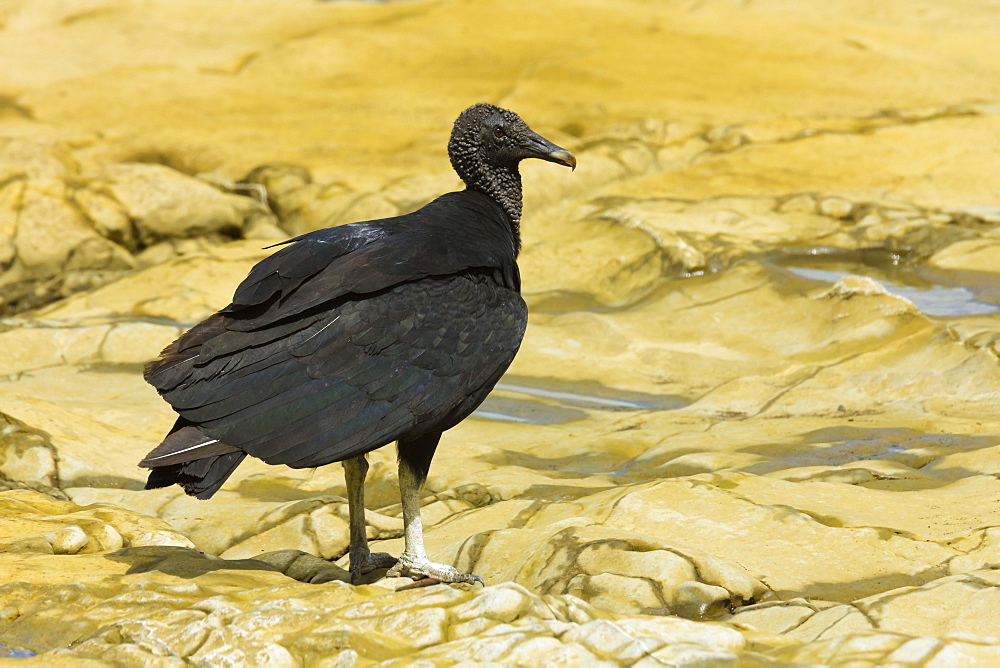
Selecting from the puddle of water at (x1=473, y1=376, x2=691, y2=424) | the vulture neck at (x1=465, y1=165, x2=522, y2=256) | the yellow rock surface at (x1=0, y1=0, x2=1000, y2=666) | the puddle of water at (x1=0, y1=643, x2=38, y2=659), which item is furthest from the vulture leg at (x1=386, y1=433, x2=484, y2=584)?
the puddle of water at (x1=473, y1=376, x2=691, y2=424)

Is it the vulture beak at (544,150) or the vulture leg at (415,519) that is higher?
the vulture beak at (544,150)

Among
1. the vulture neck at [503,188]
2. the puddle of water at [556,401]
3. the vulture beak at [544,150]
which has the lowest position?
the puddle of water at [556,401]

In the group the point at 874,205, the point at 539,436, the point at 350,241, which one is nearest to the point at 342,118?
the point at 874,205

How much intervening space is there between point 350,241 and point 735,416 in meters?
2.79

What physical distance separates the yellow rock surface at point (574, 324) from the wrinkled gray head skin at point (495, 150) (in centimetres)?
134

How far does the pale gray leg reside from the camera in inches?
142

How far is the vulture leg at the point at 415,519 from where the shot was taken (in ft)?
11.9

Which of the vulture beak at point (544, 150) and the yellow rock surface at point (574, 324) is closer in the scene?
the yellow rock surface at point (574, 324)

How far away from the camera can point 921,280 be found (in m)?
7.46

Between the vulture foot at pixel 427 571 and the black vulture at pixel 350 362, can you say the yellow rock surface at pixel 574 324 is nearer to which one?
the vulture foot at pixel 427 571

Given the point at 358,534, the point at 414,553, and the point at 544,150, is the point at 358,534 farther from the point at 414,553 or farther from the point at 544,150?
the point at 544,150

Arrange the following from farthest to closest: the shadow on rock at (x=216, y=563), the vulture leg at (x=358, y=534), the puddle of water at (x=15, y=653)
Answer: the vulture leg at (x=358, y=534) < the shadow on rock at (x=216, y=563) < the puddle of water at (x=15, y=653)

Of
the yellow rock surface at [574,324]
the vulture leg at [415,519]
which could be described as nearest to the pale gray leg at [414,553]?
the vulture leg at [415,519]

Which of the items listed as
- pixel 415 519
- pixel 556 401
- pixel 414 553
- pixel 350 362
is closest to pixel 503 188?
pixel 350 362
